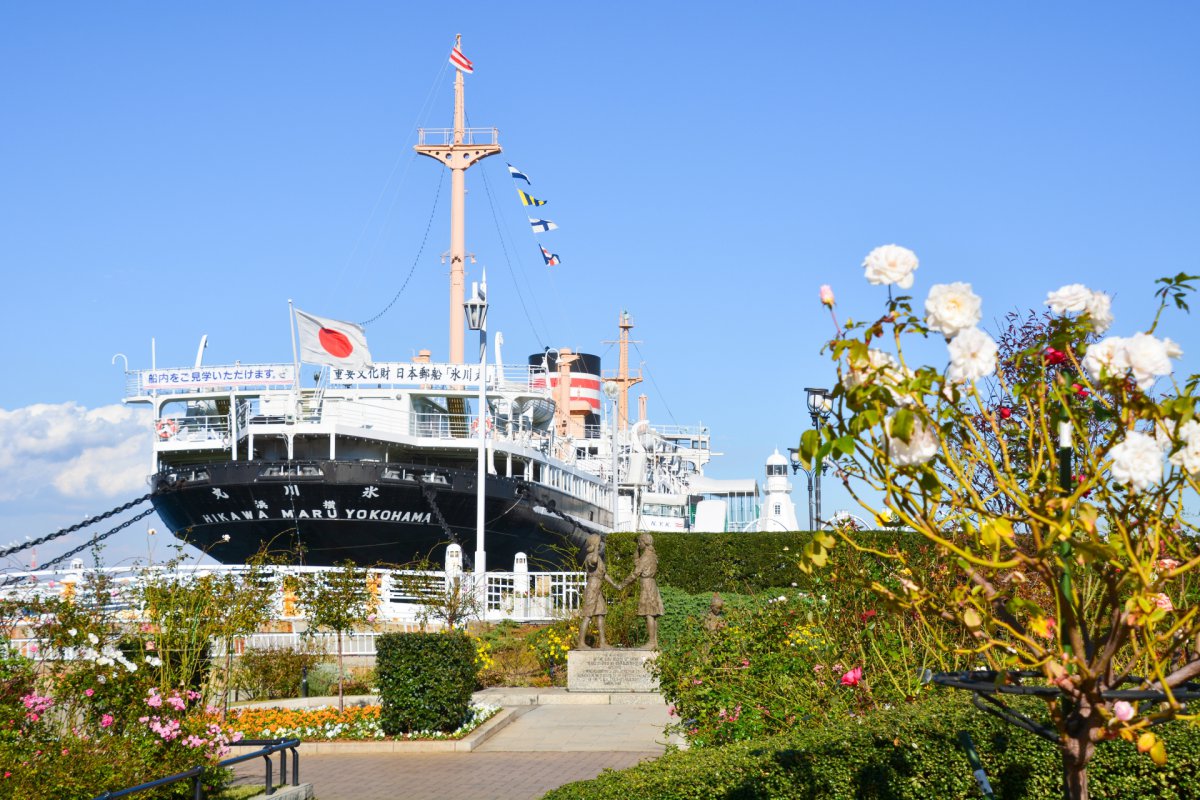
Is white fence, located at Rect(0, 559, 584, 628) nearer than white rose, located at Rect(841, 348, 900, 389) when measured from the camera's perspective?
No

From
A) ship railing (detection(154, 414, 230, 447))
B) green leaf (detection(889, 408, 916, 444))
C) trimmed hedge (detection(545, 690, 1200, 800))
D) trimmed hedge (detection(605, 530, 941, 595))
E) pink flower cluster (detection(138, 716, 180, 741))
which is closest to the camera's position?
green leaf (detection(889, 408, 916, 444))

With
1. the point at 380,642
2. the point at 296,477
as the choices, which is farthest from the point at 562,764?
the point at 296,477

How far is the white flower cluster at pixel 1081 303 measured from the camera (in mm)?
3990

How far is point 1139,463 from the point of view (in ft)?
11.3

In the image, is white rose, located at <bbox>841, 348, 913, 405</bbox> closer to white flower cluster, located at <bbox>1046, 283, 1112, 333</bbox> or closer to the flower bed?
white flower cluster, located at <bbox>1046, 283, 1112, 333</bbox>

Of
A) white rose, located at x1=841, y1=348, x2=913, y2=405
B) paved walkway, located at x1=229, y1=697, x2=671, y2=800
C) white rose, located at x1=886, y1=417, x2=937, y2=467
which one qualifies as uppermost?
white rose, located at x1=841, y1=348, x2=913, y2=405

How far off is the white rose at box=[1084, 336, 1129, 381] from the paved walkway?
7.62 meters

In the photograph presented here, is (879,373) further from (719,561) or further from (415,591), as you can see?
(719,561)

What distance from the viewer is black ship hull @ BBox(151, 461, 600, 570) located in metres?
39.8

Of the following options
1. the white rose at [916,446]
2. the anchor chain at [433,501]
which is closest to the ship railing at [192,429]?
the anchor chain at [433,501]

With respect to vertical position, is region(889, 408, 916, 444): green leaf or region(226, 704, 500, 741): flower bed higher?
region(889, 408, 916, 444): green leaf

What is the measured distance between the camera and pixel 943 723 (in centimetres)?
649

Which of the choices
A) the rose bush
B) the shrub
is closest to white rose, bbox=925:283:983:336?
the rose bush

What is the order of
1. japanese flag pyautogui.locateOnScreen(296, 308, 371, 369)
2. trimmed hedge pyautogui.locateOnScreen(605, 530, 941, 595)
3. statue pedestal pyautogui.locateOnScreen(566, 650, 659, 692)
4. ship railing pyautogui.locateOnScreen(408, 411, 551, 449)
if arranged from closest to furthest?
statue pedestal pyautogui.locateOnScreen(566, 650, 659, 692) < trimmed hedge pyautogui.locateOnScreen(605, 530, 941, 595) < japanese flag pyautogui.locateOnScreen(296, 308, 371, 369) < ship railing pyautogui.locateOnScreen(408, 411, 551, 449)
